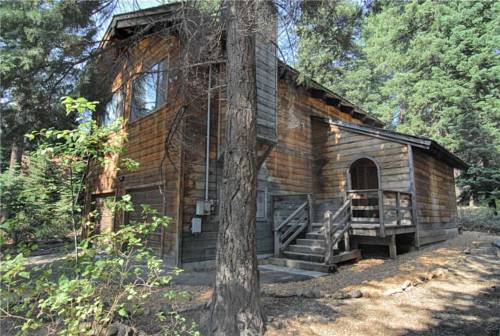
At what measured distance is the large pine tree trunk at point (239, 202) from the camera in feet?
10.6

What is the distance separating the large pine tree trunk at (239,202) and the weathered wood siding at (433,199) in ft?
26.4

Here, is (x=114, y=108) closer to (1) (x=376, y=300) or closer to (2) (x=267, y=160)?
(2) (x=267, y=160)

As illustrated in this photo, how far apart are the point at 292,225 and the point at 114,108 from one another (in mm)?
7624

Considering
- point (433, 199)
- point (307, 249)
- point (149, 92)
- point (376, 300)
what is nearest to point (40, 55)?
point (149, 92)

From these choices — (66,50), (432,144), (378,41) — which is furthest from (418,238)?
(378,41)

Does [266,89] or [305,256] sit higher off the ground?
[266,89]

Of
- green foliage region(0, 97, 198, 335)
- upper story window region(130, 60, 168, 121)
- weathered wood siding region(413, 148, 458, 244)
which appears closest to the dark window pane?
upper story window region(130, 60, 168, 121)

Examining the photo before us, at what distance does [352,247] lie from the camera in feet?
29.1

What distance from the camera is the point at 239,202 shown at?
350cm

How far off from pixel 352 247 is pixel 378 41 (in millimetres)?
23495

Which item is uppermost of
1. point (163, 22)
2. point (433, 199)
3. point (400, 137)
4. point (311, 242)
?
point (163, 22)

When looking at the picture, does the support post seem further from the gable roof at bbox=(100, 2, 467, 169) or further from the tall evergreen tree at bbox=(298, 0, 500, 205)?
the tall evergreen tree at bbox=(298, 0, 500, 205)

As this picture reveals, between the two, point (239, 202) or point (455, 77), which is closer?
point (239, 202)

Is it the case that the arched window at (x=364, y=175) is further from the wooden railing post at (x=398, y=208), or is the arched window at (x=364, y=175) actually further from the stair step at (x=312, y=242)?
the stair step at (x=312, y=242)
